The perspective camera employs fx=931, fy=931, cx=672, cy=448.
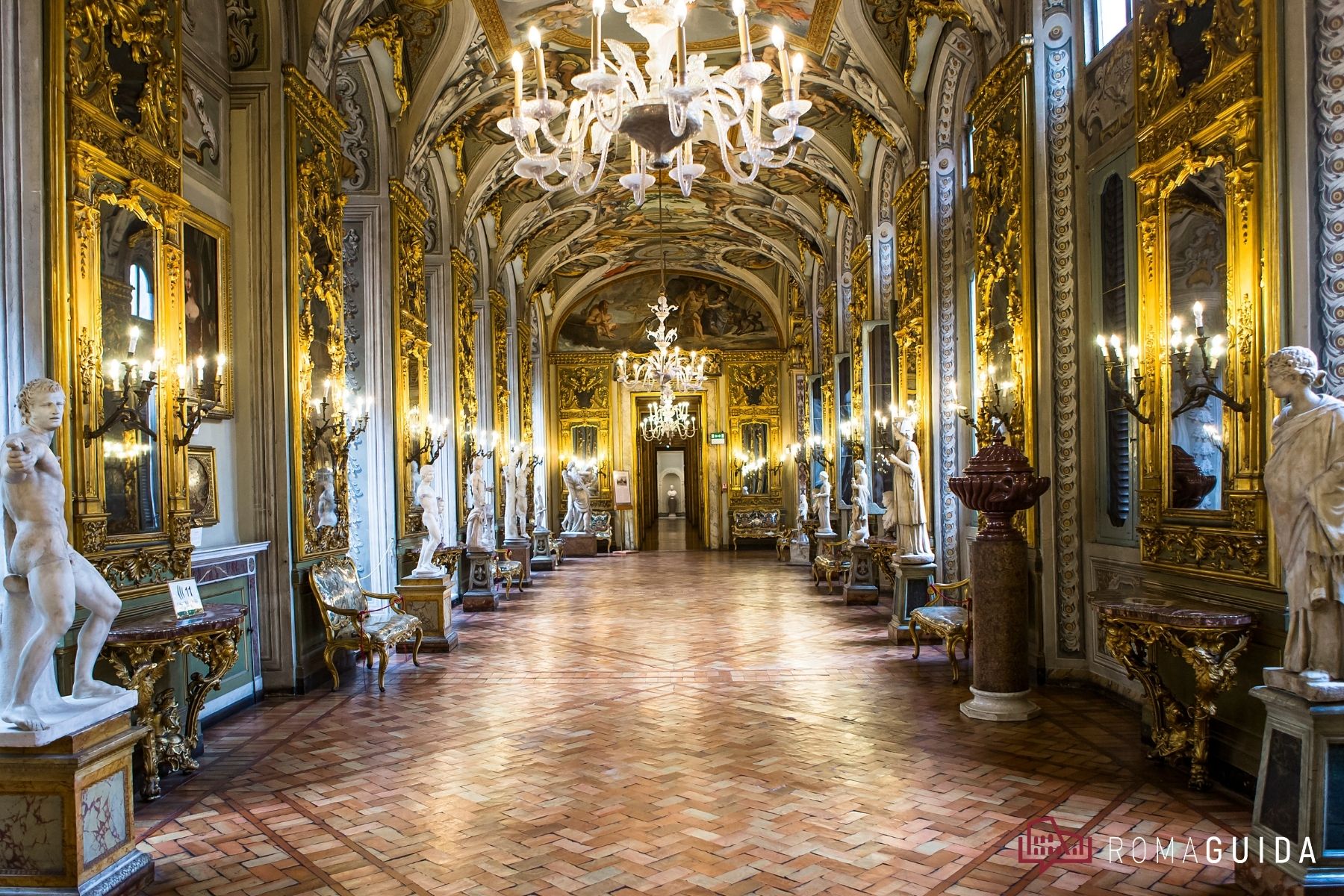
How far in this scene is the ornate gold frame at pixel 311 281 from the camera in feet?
26.5

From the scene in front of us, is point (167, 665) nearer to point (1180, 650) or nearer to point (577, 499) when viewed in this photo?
point (1180, 650)

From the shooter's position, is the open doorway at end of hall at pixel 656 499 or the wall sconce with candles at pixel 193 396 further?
the open doorway at end of hall at pixel 656 499

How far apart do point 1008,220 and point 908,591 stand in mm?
4180

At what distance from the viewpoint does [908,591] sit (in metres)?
10.3

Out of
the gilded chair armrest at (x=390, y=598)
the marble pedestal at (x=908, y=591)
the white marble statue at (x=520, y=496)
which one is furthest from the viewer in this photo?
the white marble statue at (x=520, y=496)

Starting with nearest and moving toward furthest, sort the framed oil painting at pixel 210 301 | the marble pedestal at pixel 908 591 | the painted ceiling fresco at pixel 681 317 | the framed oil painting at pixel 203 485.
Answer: the framed oil painting at pixel 203 485, the framed oil painting at pixel 210 301, the marble pedestal at pixel 908 591, the painted ceiling fresco at pixel 681 317

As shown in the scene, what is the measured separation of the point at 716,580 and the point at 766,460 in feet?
31.3

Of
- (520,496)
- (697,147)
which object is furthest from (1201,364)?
(520,496)

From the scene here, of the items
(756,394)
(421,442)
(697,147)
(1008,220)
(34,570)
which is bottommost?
(34,570)

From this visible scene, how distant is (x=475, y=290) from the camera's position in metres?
17.9

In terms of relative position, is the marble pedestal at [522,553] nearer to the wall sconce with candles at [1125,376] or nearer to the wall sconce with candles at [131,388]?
the wall sconce with candles at [131,388]

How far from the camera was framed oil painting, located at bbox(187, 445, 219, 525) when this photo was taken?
276 inches

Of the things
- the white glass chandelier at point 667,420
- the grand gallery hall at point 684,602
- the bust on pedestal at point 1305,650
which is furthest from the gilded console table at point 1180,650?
the white glass chandelier at point 667,420

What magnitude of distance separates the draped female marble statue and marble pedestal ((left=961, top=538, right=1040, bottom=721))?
8.74 ft
